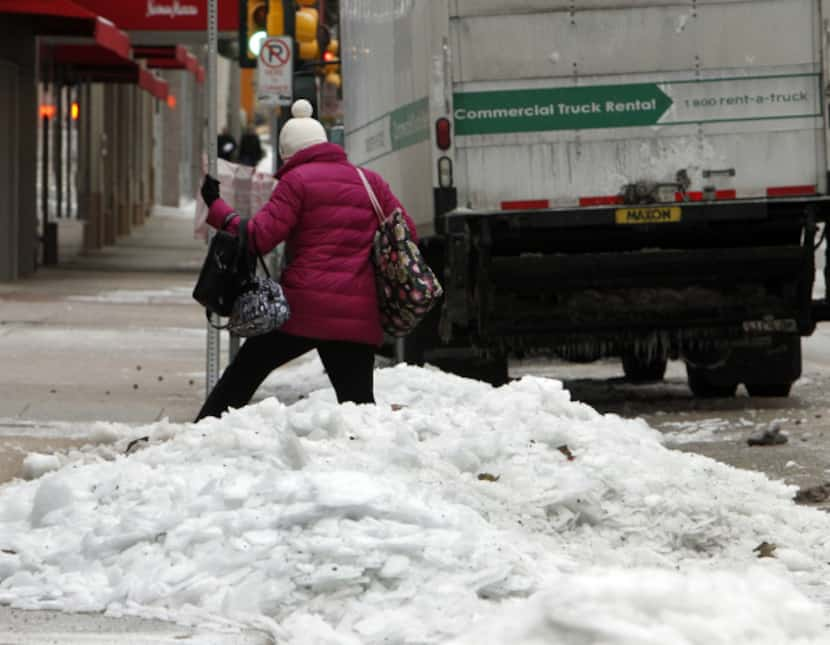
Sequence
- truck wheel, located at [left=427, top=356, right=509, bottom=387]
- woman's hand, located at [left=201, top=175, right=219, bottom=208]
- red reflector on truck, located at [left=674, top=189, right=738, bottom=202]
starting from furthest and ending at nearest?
1. truck wheel, located at [left=427, top=356, right=509, bottom=387]
2. red reflector on truck, located at [left=674, top=189, right=738, bottom=202]
3. woman's hand, located at [left=201, top=175, right=219, bottom=208]

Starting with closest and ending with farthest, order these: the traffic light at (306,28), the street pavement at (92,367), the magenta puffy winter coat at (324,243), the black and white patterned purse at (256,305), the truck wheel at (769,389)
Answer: the street pavement at (92,367), the black and white patterned purse at (256,305), the magenta puffy winter coat at (324,243), the truck wheel at (769,389), the traffic light at (306,28)

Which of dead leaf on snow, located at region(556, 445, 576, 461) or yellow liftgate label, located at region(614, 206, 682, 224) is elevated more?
yellow liftgate label, located at region(614, 206, 682, 224)

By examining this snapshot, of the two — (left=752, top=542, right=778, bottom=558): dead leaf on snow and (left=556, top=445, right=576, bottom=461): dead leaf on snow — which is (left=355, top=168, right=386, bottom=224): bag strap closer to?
(left=556, top=445, right=576, bottom=461): dead leaf on snow

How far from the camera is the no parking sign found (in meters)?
19.7

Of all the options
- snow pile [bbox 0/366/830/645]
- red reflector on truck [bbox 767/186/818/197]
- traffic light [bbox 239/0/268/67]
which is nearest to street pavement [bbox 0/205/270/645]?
snow pile [bbox 0/366/830/645]

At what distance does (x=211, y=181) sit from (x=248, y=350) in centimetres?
79

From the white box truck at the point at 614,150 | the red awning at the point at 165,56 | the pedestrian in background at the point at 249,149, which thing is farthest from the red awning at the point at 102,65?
the white box truck at the point at 614,150

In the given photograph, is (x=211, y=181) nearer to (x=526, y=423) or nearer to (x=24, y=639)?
(x=526, y=423)

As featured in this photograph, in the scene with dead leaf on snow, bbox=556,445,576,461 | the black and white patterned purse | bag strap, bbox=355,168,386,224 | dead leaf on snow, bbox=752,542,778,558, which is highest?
bag strap, bbox=355,168,386,224

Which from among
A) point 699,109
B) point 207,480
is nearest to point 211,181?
point 207,480

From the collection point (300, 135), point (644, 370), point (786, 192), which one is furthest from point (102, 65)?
point (300, 135)

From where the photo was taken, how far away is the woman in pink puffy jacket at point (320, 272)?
9344mm

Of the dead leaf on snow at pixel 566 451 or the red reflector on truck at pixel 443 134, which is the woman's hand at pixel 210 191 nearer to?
the dead leaf on snow at pixel 566 451

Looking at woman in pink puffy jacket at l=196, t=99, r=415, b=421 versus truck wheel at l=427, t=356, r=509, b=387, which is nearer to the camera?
woman in pink puffy jacket at l=196, t=99, r=415, b=421
